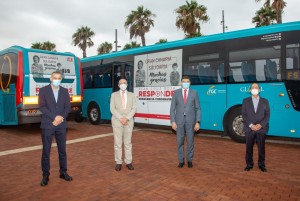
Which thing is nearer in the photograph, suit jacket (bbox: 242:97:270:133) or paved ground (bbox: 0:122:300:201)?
paved ground (bbox: 0:122:300:201)

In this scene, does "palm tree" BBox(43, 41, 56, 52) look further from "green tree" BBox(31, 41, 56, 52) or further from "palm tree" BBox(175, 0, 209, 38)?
"palm tree" BBox(175, 0, 209, 38)

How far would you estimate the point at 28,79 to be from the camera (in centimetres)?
956

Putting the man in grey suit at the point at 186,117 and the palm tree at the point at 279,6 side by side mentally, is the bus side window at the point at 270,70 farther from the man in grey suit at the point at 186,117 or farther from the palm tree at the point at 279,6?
the palm tree at the point at 279,6

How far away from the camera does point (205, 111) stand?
913 cm

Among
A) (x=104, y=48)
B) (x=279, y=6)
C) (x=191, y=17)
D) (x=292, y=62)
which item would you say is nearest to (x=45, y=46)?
(x=104, y=48)

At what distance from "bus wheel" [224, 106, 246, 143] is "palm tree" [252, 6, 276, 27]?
2248cm

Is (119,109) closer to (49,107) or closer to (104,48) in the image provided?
(49,107)

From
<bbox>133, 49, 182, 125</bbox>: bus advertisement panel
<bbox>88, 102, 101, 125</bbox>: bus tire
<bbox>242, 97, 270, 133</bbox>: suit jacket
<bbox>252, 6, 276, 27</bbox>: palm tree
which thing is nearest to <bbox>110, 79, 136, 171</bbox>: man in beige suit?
<bbox>242, 97, 270, 133</bbox>: suit jacket

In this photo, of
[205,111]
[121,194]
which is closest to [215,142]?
[205,111]

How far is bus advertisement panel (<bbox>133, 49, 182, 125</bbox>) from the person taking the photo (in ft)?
32.7

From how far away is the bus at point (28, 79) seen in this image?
9477 millimetres

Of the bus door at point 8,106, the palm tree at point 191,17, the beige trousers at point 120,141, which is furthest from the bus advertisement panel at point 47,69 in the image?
the palm tree at point 191,17

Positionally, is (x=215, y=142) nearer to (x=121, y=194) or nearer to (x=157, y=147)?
(x=157, y=147)

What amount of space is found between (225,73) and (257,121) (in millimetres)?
3445
